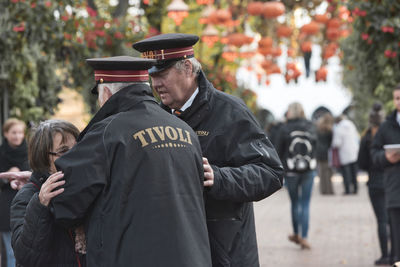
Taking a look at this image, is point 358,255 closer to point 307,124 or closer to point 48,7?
point 307,124

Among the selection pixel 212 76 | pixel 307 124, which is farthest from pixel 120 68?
pixel 212 76

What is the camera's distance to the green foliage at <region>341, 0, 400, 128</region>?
33.2 ft

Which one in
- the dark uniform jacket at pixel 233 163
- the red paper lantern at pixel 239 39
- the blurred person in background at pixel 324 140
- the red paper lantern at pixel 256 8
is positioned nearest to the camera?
the dark uniform jacket at pixel 233 163

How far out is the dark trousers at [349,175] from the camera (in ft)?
63.4

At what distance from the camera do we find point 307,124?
11625mm

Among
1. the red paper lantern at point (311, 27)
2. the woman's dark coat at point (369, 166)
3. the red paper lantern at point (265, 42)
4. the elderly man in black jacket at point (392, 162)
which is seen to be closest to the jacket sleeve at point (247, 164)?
the elderly man in black jacket at point (392, 162)

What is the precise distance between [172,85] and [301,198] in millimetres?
7103

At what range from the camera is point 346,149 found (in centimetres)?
1945

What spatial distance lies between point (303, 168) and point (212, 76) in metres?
4.80

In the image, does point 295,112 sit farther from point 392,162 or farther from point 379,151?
point 392,162

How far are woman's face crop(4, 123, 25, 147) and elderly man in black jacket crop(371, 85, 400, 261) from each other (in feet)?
12.5

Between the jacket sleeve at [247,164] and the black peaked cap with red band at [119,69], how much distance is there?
0.64 m

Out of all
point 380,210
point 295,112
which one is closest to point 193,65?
point 380,210

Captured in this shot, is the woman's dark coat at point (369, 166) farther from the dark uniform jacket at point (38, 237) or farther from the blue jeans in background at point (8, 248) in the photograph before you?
the dark uniform jacket at point (38, 237)
